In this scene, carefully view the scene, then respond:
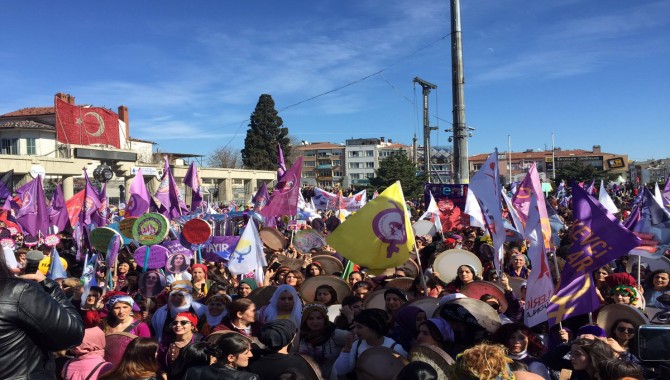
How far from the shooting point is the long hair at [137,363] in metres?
3.53

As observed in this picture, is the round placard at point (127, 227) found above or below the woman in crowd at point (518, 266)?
above

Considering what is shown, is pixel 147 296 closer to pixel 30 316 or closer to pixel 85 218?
pixel 30 316

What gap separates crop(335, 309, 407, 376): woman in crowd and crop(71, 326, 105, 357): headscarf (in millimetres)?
1839

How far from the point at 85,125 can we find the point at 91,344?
40.9 meters

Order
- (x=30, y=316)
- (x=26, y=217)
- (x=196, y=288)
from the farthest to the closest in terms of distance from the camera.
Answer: (x=26, y=217), (x=196, y=288), (x=30, y=316)

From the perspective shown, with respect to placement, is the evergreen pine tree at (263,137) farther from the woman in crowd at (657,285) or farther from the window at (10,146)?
the woman in crowd at (657,285)

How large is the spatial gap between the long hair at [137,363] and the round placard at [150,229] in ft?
17.4

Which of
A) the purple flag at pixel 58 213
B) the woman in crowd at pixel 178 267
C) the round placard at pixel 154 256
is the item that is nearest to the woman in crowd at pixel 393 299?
the woman in crowd at pixel 178 267

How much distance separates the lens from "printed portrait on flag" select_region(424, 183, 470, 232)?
12.9 m

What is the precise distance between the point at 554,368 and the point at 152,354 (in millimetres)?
2843

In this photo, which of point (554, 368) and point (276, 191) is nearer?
point (554, 368)

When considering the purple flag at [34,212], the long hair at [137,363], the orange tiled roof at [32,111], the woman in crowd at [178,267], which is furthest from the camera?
the orange tiled roof at [32,111]

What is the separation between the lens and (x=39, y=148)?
4822cm

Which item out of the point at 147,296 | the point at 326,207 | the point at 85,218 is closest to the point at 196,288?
the point at 147,296
